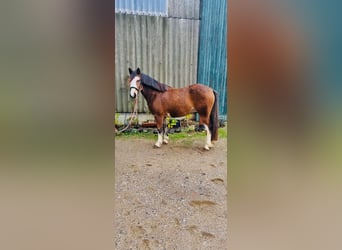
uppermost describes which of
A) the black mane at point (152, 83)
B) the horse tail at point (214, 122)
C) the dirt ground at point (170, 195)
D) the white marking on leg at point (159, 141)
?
the black mane at point (152, 83)

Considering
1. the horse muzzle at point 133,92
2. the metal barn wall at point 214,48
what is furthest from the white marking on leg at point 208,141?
the horse muzzle at point 133,92

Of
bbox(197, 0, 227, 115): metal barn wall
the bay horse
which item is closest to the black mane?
the bay horse

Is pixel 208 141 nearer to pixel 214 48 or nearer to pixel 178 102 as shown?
pixel 178 102

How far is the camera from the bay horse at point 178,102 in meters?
1.34

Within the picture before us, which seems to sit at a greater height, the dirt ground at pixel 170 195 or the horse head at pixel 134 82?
the horse head at pixel 134 82

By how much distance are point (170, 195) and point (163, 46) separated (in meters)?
0.67

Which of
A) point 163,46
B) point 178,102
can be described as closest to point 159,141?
point 178,102

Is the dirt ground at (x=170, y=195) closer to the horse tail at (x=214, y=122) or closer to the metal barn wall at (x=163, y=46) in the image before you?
the horse tail at (x=214, y=122)

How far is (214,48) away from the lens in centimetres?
133

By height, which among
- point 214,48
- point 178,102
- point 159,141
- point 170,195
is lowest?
point 170,195

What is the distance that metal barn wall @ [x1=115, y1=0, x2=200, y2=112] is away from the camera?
1275mm

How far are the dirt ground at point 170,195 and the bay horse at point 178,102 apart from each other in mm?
61
